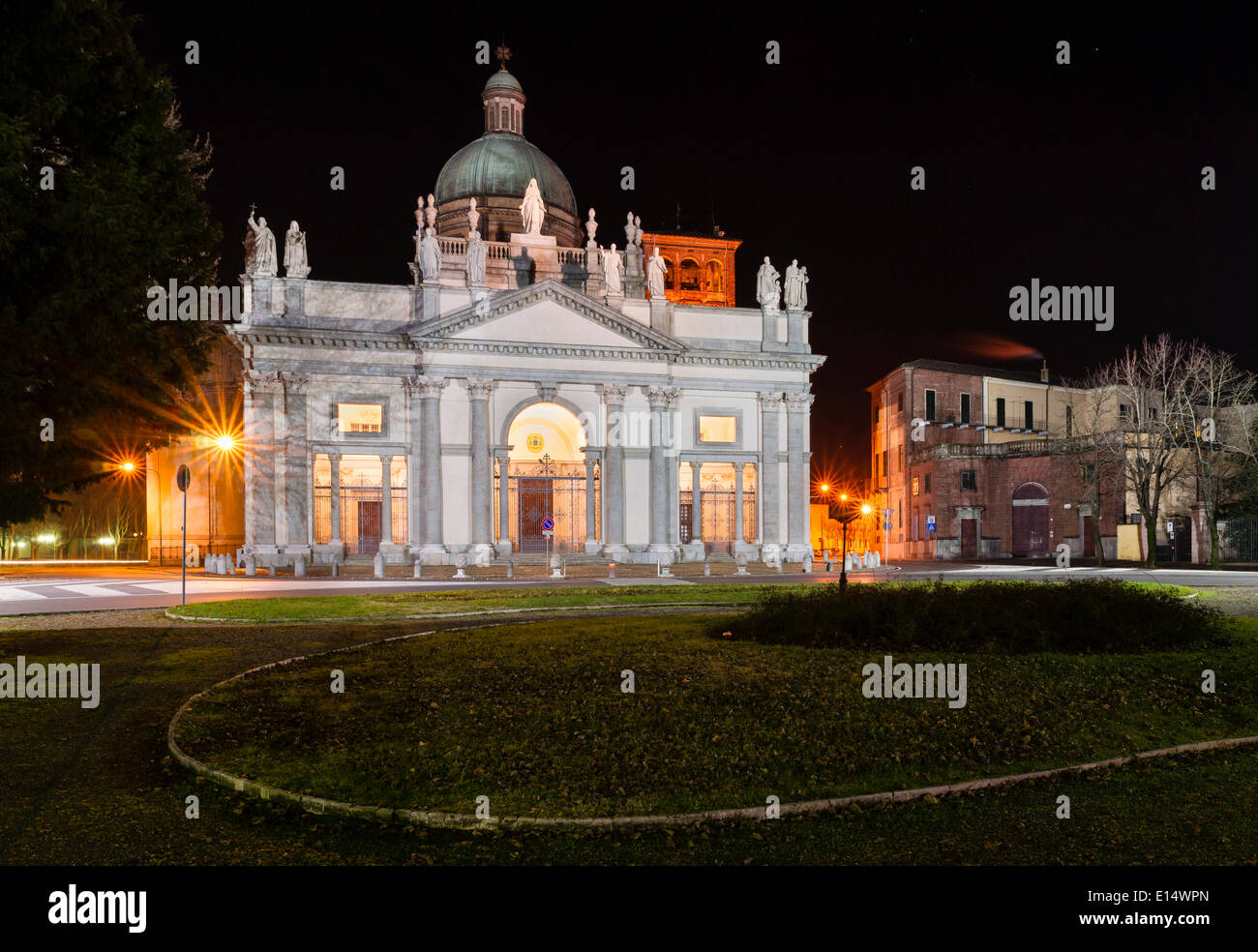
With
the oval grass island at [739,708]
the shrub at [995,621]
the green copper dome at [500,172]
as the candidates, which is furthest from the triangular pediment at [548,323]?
the shrub at [995,621]

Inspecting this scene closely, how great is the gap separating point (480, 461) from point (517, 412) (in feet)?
11.3

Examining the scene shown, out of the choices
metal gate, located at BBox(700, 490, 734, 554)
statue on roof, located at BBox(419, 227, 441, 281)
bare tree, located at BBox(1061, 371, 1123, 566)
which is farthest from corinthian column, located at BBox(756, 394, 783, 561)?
statue on roof, located at BBox(419, 227, 441, 281)

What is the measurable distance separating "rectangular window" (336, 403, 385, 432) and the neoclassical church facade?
0.12 m

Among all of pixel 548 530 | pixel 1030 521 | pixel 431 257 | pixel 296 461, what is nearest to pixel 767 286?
pixel 431 257

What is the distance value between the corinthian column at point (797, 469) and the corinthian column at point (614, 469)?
34.6 feet

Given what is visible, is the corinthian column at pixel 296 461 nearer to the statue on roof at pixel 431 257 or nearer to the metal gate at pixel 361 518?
the metal gate at pixel 361 518

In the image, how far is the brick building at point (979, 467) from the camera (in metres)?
57.5

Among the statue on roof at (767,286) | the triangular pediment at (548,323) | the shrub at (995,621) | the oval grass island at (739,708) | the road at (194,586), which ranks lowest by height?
the road at (194,586)

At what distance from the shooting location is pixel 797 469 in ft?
177

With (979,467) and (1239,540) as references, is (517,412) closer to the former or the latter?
(979,467)

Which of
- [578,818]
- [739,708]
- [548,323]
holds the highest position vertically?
[548,323]

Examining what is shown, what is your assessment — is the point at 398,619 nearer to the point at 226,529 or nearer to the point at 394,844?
the point at 394,844

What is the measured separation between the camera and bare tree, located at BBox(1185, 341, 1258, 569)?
45438 millimetres

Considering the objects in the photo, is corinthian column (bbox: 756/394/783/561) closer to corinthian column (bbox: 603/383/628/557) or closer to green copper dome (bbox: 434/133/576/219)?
corinthian column (bbox: 603/383/628/557)
